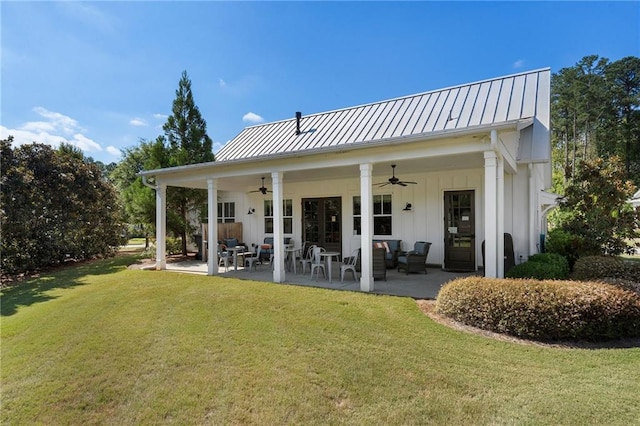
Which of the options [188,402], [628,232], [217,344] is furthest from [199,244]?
[628,232]

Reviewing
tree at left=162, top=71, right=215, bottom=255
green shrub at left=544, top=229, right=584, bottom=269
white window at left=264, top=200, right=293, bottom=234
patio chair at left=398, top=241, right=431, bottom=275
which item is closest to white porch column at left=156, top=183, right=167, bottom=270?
tree at left=162, top=71, right=215, bottom=255

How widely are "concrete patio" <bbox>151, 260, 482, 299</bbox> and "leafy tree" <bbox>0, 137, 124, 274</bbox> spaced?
448cm

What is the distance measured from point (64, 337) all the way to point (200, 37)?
8889 mm

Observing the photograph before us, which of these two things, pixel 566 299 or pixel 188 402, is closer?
pixel 188 402

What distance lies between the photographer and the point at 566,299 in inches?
160

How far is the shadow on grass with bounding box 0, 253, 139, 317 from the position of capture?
7.02 metres

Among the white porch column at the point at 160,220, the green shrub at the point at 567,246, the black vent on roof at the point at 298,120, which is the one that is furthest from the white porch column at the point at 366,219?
the black vent on roof at the point at 298,120

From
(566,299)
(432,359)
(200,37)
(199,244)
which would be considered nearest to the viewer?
(432,359)

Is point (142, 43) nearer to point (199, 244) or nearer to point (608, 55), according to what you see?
point (199, 244)

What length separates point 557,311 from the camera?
160 inches

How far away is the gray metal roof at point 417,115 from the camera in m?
9.11

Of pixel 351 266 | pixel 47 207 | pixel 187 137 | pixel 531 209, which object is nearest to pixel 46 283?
pixel 47 207

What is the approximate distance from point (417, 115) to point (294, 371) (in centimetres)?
922

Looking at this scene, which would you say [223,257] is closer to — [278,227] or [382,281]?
[278,227]
